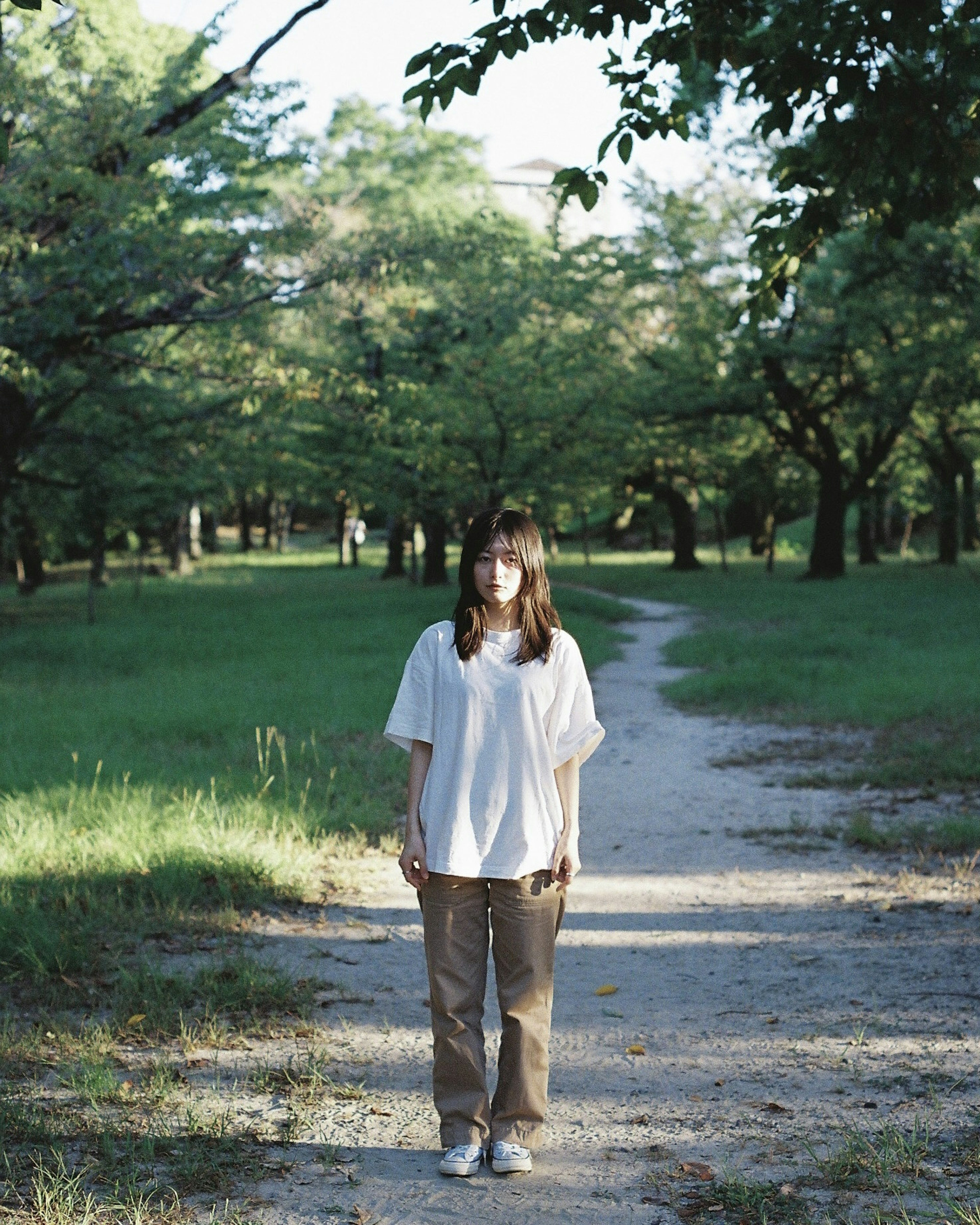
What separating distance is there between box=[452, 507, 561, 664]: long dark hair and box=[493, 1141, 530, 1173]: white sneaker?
4.45 feet

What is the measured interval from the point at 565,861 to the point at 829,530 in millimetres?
31811

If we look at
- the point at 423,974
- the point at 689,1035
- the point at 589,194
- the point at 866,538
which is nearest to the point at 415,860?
the point at 689,1035

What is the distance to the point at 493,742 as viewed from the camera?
353 centimetres

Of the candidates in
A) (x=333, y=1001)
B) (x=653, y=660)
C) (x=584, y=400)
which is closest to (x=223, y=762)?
(x=333, y=1001)

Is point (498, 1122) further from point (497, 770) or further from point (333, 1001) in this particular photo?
point (333, 1001)

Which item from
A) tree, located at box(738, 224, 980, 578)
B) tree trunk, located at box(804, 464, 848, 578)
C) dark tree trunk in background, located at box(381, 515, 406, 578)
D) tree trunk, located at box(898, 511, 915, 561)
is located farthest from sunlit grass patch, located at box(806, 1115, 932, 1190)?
tree trunk, located at box(898, 511, 915, 561)

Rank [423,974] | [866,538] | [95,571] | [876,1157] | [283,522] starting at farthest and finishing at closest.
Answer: [283,522] < [866,538] < [95,571] < [423,974] < [876,1157]

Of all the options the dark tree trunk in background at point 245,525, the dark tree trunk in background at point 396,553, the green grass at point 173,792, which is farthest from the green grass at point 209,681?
the dark tree trunk in background at point 245,525

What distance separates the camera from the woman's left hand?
11.6 feet

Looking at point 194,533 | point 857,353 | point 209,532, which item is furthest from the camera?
point 209,532

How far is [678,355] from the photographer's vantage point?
1271 inches

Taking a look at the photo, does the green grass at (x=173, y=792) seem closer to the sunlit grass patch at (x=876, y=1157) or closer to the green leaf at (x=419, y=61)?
the sunlit grass patch at (x=876, y=1157)

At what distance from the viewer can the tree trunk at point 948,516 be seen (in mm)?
31328

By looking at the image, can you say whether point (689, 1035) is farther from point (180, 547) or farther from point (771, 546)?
point (180, 547)
